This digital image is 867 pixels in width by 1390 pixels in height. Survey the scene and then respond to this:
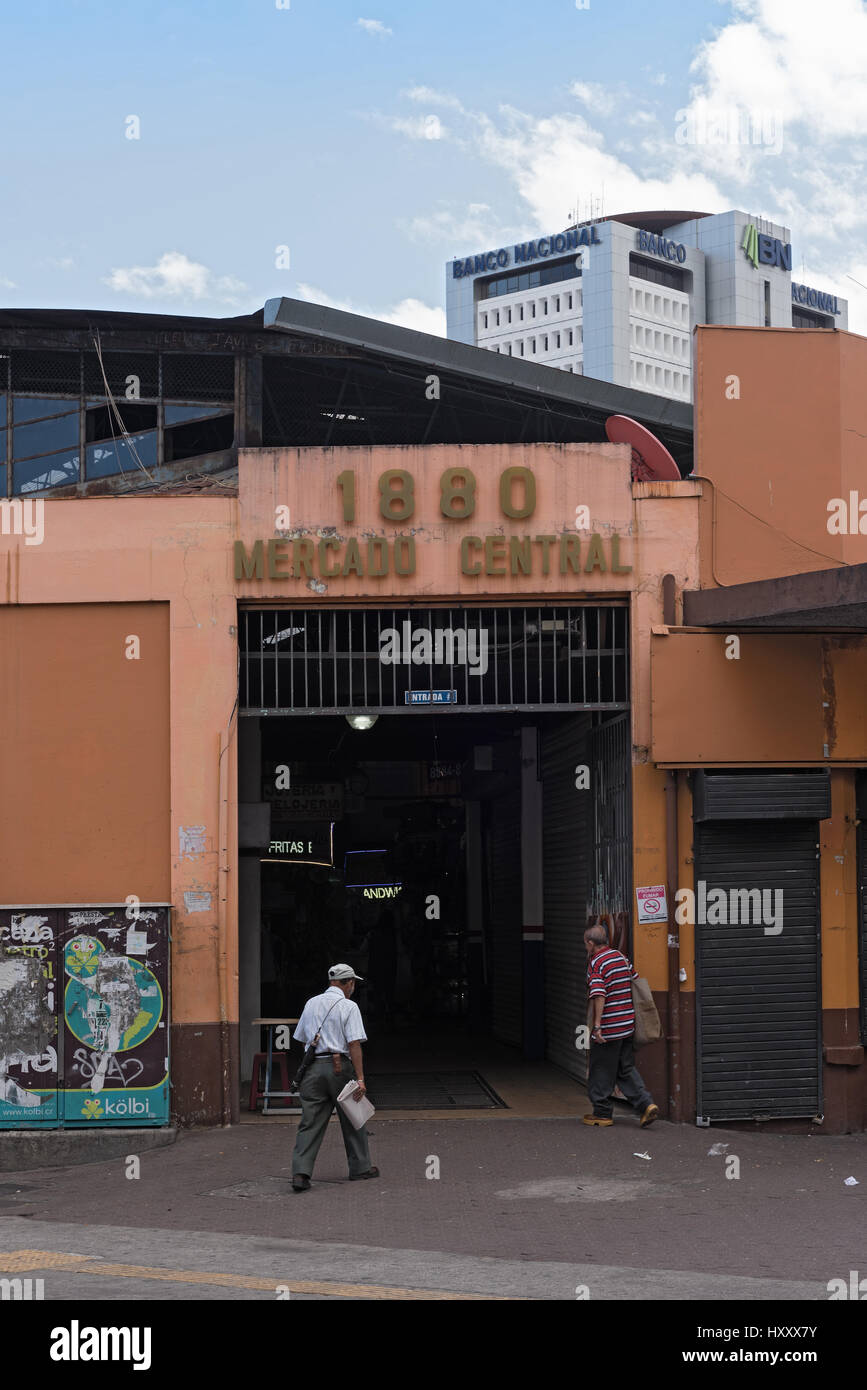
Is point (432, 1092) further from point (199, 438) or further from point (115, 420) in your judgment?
point (115, 420)

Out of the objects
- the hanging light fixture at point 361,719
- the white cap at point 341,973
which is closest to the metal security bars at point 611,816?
the hanging light fixture at point 361,719

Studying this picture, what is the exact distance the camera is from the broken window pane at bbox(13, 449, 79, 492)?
20219 millimetres

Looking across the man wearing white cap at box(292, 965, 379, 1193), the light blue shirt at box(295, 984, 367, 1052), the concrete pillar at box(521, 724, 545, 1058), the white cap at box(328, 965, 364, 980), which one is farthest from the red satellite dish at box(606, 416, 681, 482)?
the light blue shirt at box(295, 984, 367, 1052)

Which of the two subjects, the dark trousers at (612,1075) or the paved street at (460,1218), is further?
the dark trousers at (612,1075)

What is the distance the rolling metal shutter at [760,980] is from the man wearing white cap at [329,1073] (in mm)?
3607

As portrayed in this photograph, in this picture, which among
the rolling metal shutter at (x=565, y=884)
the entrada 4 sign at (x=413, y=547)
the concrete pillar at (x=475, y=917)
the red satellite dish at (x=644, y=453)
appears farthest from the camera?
the concrete pillar at (x=475, y=917)

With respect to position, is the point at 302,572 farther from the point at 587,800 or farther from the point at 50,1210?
the point at 50,1210

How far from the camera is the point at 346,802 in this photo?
71.7 ft

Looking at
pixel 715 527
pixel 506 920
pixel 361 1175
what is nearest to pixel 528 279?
pixel 506 920

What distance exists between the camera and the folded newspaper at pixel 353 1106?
1109 centimetres

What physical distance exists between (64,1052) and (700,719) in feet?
20.5

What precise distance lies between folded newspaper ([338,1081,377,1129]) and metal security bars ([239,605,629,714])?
408 cm

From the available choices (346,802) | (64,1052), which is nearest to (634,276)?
(346,802)

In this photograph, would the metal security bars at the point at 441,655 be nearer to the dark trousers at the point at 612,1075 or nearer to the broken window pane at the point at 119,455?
the dark trousers at the point at 612,1075
